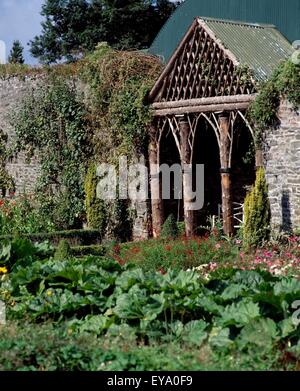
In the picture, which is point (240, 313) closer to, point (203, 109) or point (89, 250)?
point (89, 250)

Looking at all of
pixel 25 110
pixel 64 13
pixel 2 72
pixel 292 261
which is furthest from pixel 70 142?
pixel 64 13

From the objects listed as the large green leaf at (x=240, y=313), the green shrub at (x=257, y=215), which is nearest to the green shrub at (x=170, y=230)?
the green shrub at (x=257, y=215)

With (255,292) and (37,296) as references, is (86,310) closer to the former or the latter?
(37,296)

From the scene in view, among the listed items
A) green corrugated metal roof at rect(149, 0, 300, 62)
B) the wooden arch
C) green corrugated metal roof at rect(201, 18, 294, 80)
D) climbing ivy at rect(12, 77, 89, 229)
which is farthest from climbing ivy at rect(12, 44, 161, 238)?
green corrugated metal roof at rect(149, 0, 300, 62)

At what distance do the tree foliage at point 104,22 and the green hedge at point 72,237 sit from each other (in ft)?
43.8

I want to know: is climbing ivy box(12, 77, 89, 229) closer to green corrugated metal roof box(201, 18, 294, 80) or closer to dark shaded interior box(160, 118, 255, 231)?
dark shaded interior box(160, 118, 255, 231)

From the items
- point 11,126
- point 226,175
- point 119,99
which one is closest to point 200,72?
point 119,99

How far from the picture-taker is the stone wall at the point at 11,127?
21.4 meters

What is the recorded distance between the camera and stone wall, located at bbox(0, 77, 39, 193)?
21406 millimetres

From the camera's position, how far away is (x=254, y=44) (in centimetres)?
1733

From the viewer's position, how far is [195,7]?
21391mm

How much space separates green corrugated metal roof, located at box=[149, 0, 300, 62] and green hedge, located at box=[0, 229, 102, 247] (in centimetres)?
548
